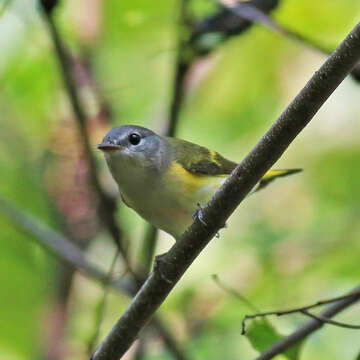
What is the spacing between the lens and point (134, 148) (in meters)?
3.38

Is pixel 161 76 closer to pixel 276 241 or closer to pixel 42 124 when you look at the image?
pixel 42 124

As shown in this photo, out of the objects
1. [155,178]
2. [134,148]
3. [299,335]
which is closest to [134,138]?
[134,148]

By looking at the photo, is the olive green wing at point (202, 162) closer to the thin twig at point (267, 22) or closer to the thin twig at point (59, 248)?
the thin twig at point (267, 22)

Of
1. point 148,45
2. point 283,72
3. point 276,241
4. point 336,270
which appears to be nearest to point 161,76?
point 148,45

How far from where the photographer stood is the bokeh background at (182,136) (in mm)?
4359

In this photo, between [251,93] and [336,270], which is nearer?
[336,270]

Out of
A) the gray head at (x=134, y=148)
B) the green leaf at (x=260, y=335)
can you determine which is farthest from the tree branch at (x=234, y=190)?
the gray head at (x=134, y=148)

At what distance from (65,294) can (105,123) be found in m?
1.33

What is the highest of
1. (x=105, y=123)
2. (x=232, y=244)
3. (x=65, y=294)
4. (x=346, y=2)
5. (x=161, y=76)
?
(x=346, y=2)

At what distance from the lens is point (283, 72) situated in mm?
5238

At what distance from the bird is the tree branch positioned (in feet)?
2.69

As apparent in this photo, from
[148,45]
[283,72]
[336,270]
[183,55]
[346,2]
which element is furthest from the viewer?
[283,72]

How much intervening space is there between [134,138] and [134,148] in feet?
0.21

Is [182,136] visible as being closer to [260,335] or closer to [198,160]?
[198,160]
